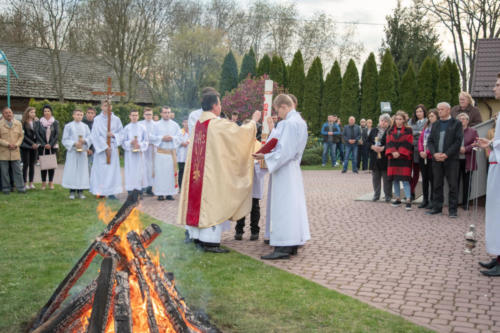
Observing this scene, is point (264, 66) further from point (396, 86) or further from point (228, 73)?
point (396, 86)

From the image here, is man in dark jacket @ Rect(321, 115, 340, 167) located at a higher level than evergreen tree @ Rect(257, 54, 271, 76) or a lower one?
lower

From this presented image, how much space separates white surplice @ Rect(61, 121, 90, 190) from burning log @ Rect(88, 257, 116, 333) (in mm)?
9175

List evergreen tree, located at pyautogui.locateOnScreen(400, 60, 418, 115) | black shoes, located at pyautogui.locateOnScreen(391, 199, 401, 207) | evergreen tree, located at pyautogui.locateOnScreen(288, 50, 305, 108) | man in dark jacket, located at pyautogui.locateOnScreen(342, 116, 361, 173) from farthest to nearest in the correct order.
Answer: evergreen tree, located at pyautogui.locateOnScreen(288, 50, 305, 108), evergreen tree, located at pyautogui.locateOnScreen(400, 60, 418, 115), man in dark jacket, located at pyautogui.locateOnScreen(342, 116, 361, 173), black shoes, located at pyautogui.locateOnScreen(391, 199, 401, 207)

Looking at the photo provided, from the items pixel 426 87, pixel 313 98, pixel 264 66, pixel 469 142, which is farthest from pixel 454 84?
pixel 469 142

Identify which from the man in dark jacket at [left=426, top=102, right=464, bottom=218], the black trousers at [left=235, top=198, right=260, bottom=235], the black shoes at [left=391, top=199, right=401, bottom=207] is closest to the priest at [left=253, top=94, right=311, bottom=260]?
the black trousers at [left=235, top=198, right=260, bottom=235]

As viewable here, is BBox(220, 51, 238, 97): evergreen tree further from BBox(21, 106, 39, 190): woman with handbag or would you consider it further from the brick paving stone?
the brick paving stone

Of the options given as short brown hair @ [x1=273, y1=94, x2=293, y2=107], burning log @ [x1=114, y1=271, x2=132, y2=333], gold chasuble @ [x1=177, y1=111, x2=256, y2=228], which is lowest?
burning log @ [x1=114, y1=271, x2=132, y2=333]

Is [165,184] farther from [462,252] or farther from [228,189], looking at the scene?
[462,252]

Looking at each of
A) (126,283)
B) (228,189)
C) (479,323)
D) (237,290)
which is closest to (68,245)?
(228,189)

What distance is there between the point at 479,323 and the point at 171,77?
30493mm

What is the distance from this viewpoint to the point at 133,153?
12.1 meters

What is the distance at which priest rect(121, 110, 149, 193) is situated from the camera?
1201 centimetres

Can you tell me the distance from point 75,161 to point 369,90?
18736 mm

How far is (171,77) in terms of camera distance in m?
33.0
